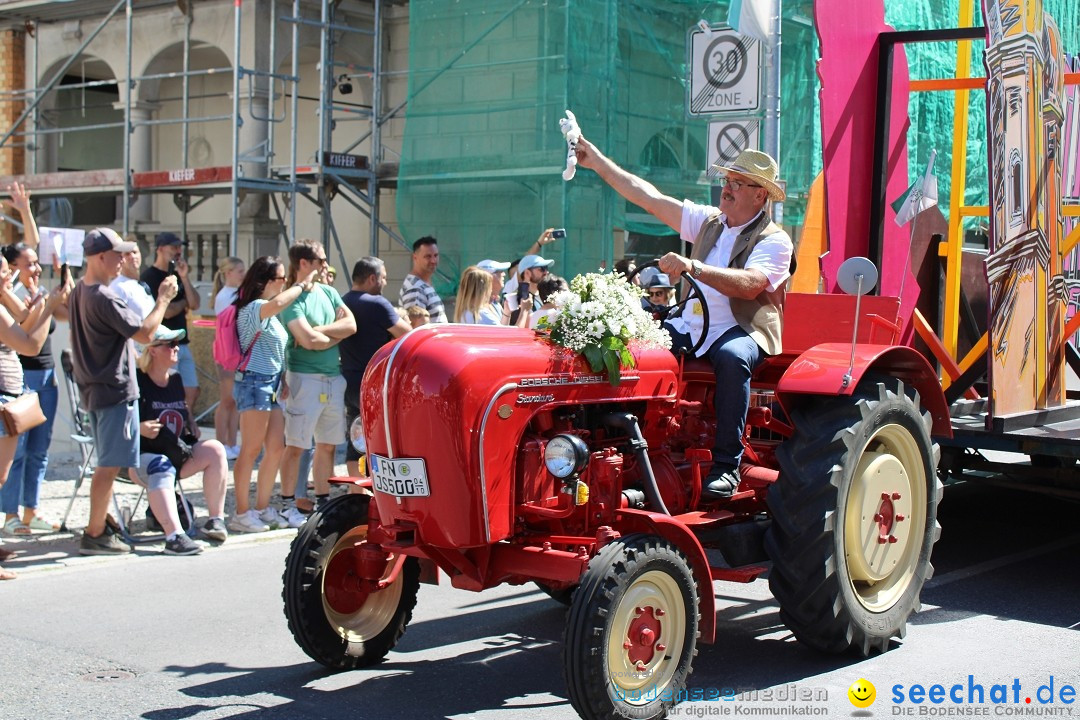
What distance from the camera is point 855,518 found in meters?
5.52

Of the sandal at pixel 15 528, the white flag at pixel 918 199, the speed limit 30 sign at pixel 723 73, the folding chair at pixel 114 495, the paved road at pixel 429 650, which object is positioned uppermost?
the speed limit 30 sign at pixel 723 73

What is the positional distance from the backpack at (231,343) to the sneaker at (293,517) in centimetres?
107

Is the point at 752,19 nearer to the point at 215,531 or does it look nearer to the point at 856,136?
the point at 856,136

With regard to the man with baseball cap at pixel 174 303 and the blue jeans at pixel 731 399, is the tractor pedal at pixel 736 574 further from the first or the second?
the man with baseball cap at pixel 174 303

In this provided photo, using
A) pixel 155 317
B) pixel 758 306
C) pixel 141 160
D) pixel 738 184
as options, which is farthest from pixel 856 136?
pixel 141 160

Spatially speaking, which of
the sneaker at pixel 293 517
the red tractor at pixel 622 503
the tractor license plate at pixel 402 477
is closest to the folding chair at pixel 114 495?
the sneaker at pixel 293 517

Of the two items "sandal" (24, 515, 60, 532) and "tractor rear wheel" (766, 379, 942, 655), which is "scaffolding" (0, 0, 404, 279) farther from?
"tractor rear wheel" (766, 379, 942, 655)

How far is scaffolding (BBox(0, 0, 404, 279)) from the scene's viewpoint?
15.1m

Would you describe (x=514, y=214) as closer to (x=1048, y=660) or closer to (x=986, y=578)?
(x=986, y=578)

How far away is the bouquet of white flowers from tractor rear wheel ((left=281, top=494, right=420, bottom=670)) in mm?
1137

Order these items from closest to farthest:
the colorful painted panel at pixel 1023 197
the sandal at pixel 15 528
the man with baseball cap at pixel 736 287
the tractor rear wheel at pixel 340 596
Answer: the tractor rear wheel at pixel 340 596
the man with baseball cap at pixel 736 287
the colorful painted panel at pixel 1023 197
the sandal at pixel 15 528

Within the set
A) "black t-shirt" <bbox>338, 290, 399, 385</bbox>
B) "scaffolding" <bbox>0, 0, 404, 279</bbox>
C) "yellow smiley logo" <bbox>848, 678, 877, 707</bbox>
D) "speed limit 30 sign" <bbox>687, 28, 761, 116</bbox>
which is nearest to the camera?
"yellow smiley logo" <bbox>848, 678, 877, 707</bbox>

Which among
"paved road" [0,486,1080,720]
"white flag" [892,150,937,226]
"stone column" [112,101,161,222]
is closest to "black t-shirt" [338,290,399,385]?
"paved road" [0,486,1080,720]

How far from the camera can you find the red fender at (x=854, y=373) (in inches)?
212
